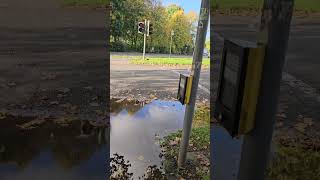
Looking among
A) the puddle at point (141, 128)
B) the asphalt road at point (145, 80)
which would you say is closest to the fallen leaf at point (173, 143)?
the puddle at point (141, 128)

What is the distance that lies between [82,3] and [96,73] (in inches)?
40.1

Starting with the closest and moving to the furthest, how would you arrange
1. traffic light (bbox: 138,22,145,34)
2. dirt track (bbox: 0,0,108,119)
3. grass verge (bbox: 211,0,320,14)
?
dirt track (bbox: 0,0,108,119), grass verge (bbox: 211,0,320,14), traffic light (bbox: 138,22,145,34)

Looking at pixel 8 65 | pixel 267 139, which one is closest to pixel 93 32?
pixel 8 65

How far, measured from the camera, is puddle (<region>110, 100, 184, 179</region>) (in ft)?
16.6

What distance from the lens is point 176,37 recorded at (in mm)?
9438

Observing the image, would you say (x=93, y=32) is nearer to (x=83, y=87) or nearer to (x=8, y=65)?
(x=83, y=87)

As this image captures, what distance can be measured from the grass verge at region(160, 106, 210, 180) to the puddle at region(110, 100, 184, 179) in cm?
12

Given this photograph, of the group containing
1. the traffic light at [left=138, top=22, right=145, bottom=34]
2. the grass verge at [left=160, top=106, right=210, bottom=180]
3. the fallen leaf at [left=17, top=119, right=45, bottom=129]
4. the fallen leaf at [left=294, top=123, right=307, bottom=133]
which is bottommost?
the grass verge at [left=160, top=106, right=210, bottom=180]

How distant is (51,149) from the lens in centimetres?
504

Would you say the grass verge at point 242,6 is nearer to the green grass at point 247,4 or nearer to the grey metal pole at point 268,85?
the green grass at point 247,4

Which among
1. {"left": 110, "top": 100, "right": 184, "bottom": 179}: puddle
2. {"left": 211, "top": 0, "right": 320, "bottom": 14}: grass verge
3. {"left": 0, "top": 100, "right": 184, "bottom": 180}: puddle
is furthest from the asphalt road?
{"left": 0, "top": 100, "right": 184, "bottom": 180}: puddle

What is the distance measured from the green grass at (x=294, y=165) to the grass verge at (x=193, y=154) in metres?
0.83

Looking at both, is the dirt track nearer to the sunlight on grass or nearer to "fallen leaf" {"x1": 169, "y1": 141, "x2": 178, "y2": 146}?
"fallen leaf" {"x1": 169, "y1": 141, "x2": 178, "y2": 146}

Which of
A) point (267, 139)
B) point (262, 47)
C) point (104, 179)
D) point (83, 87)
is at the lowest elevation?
point (104, 179)
